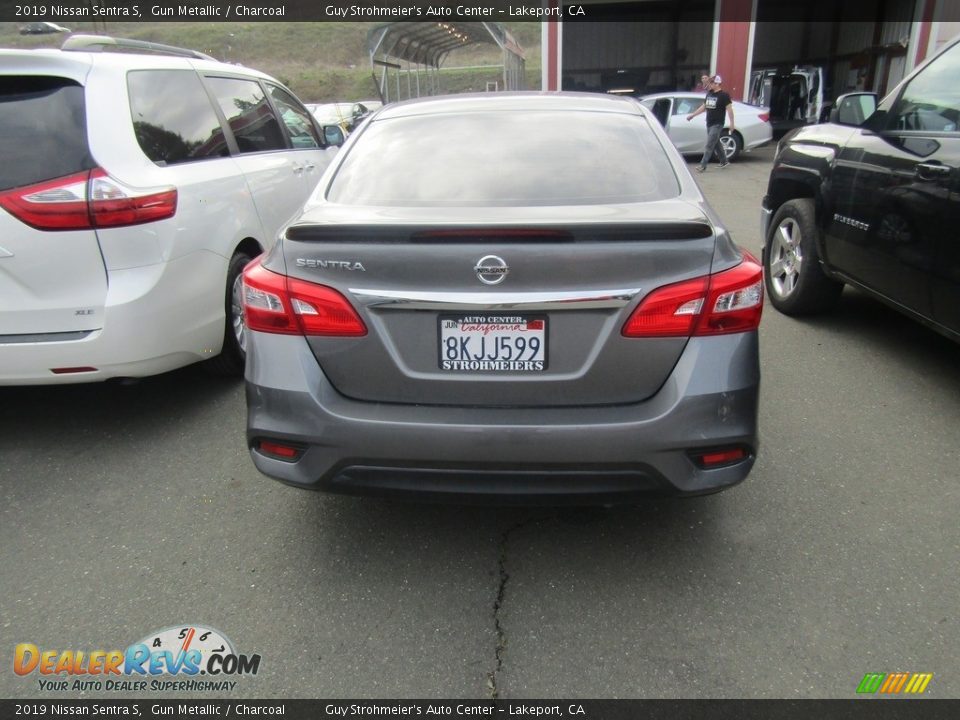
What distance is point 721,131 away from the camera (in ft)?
46.1

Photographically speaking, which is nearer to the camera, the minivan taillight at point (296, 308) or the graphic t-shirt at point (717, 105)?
the minivan taillight at point (296, 308)

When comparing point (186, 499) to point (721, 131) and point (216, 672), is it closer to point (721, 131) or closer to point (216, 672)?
point (216, 672)

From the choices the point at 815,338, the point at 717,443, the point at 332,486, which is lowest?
the point at 815,338

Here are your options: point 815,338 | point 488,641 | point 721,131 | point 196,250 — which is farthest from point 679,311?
point 721,131

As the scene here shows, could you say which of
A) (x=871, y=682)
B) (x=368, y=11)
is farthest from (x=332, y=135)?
(x=368, y=11)

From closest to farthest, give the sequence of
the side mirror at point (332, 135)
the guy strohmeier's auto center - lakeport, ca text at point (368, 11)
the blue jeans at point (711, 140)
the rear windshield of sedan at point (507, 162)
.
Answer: the rear windshield of sedan at point (507, 162) → the side mirror at point (332, 135) → the blue jeans at point (711, 140) → the guy strohmeier's auto center - lakeport, ca text at point (368, 11)

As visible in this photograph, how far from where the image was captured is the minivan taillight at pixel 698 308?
2092mm

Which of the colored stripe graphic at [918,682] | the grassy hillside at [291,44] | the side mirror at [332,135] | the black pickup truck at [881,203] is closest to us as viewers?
the colored stripe graphic at [918,682]

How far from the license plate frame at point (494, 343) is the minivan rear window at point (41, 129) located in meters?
1.99

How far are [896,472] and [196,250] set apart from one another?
339cm

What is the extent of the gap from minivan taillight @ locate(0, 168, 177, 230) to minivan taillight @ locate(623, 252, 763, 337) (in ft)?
7.49

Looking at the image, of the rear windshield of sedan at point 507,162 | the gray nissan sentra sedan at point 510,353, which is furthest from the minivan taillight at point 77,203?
the gray nissan sentra sedan at point 510,353

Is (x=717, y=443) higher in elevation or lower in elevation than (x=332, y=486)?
higher

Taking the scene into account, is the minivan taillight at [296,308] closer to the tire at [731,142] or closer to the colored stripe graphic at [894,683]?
the colored stripe graphic at [894,683]
